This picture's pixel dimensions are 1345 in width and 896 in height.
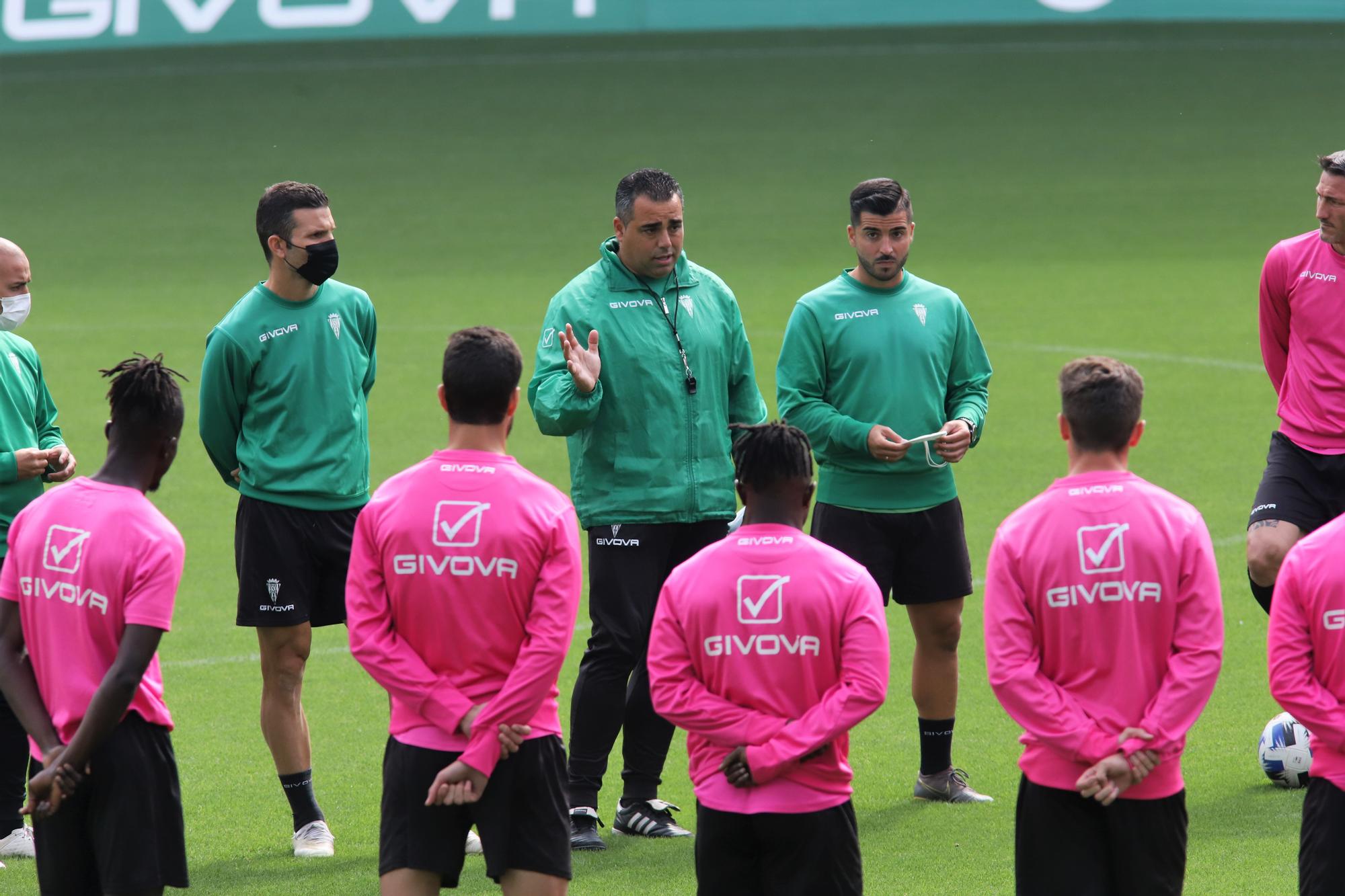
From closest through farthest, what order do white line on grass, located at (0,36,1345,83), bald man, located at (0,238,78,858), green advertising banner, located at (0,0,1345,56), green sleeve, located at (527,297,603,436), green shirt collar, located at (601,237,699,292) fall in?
green sleeve, located at (527,297,603,436)
bald man, located at (0,238,78,858)
green shirt collar, located at (601,237,699,292)
green advertising banner, located at (0,0,1345,56)
white line on grass, located at (0,36,1345,83)

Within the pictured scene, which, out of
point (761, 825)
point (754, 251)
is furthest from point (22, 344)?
point (754, 251)

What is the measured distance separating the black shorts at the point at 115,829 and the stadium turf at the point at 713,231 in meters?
1.39

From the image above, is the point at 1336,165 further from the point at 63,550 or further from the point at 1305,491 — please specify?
the point at 63,550

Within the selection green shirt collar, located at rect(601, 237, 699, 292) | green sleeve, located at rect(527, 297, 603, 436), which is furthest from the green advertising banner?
green sleeve, located at rect(527, 297, 603, 436)

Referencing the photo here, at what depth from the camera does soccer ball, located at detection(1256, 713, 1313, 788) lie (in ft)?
20.8

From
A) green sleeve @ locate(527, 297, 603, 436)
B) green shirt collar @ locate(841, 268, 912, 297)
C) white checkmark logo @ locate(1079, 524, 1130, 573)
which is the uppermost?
green shirt collar @ locate(841, 268, 912, 297)

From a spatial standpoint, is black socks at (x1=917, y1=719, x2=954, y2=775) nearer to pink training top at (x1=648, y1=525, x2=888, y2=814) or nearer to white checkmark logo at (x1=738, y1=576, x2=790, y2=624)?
pink training top at (x1=648, y1=525, x2=888, y2=814)

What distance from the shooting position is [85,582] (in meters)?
4.23

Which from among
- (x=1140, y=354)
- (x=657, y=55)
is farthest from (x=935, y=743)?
(x=657, y=55)

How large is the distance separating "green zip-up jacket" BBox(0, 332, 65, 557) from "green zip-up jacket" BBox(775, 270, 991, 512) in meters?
2.70

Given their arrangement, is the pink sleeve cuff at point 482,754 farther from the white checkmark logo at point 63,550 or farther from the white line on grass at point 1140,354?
the white line on grass at point 1140,354

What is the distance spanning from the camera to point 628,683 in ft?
21.0

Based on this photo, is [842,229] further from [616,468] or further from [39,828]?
[39,828]

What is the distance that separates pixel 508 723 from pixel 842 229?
1647 centimetres
